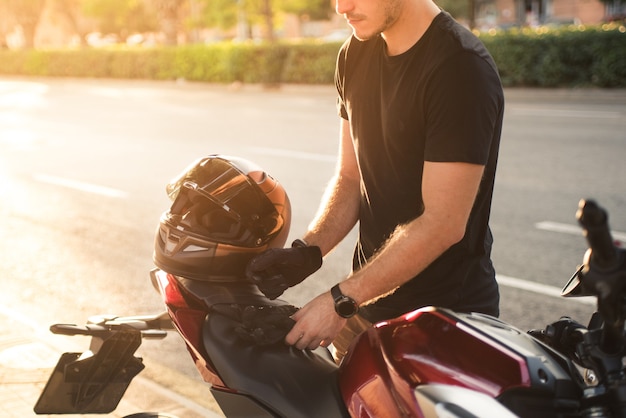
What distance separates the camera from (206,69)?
2858 cm

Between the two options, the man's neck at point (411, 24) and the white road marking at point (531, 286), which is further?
the white road marking at point (531, 286)

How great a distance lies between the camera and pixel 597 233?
143 cm

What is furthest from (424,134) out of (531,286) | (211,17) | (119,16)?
(119,16)

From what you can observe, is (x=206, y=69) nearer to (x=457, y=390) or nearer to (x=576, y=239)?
(x=576, y=239)

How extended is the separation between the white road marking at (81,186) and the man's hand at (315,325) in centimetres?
724

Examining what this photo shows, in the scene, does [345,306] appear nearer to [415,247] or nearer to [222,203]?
[415,247]

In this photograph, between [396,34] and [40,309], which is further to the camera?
[40,309]

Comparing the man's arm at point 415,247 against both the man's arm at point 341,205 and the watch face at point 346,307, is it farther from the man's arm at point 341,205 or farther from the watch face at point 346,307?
the man's arm at point 341,205

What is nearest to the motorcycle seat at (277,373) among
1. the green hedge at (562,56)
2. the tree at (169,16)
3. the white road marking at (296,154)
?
the white road marking at (296,154)

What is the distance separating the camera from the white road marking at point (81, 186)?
9273mm

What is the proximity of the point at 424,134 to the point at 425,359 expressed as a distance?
0.72m

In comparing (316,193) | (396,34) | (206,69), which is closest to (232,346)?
(396,34)

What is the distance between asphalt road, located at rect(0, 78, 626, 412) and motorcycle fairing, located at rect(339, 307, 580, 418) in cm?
268

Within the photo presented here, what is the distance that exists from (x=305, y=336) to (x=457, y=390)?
0.57 meters
